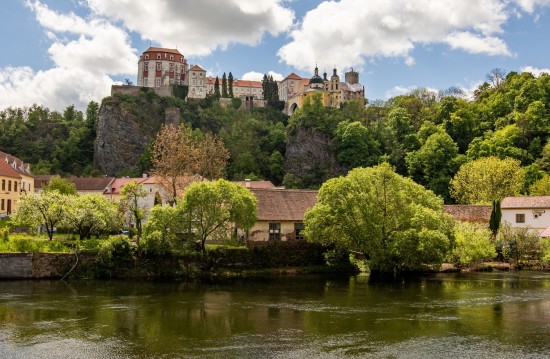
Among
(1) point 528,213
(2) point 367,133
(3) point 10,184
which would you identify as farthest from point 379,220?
(2) point 367,133

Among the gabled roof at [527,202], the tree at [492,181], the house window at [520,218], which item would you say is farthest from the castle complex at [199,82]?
the house window at [520,218]

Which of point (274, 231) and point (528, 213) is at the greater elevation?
point (528, 213)

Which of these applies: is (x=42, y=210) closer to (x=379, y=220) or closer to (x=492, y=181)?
(x=379, y=220)

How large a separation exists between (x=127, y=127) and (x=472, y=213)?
283ft

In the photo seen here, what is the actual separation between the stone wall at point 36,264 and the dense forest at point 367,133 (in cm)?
5760

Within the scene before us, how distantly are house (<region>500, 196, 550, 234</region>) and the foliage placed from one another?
6.15 metres

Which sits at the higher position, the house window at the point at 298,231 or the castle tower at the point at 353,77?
the castle tower at the point at 353,77

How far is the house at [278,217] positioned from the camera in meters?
53.6

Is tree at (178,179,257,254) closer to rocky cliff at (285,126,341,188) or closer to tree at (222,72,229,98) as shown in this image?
rocky cliff at (285,126,341,188)

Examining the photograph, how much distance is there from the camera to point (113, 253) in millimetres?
45781

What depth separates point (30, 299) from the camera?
3400cm

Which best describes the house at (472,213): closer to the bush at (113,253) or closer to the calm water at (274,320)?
the calm water at (274,320)

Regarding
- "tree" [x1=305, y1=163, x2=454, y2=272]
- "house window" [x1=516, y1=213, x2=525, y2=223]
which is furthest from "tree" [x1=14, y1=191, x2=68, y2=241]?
"house window" [x1=516, y1=213, x2=525, y2=223]

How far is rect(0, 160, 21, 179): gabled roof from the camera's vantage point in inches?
2672
